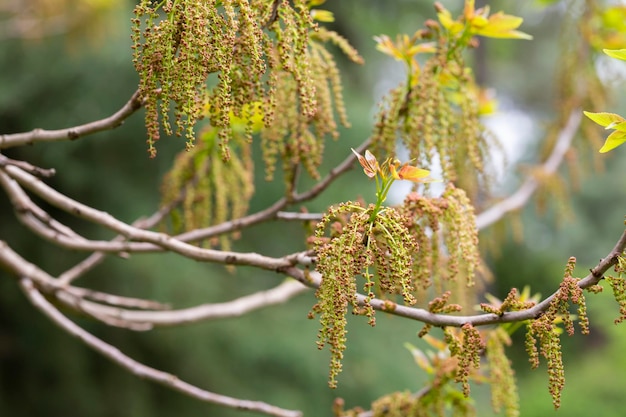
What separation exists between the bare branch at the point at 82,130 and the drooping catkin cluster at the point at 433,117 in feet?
1.54

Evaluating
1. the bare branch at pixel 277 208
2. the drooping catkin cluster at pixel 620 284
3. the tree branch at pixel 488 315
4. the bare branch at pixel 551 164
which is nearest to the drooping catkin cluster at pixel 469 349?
the tree branch at pixel 488 315

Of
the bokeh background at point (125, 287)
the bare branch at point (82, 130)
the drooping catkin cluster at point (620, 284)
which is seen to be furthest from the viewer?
the bokeh background at point (125, 287)

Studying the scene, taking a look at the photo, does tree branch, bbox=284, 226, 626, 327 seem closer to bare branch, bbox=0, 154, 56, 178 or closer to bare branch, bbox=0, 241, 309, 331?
bare branch, bbox=0, 154, 56, 178

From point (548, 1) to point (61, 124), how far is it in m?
2.95

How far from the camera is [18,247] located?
4.76 meters

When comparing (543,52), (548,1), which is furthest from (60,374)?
(543,52)

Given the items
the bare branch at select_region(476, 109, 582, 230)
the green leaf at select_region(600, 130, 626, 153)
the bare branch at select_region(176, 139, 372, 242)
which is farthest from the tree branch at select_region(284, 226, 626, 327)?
the bare branch at select_region(476, 109, 582, 230)

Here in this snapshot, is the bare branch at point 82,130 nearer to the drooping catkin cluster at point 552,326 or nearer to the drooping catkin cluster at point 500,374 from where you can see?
the drooping catkin cluster at point 552,326

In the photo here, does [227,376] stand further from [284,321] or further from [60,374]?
[60,374]

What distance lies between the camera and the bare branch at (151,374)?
133 centimetres

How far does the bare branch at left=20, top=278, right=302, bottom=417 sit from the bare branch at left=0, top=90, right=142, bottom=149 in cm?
54

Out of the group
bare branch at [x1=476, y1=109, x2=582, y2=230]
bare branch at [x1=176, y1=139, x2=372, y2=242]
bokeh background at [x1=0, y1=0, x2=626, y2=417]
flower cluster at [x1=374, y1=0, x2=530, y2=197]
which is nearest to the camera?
flower cluster at [x1=374, y1=0, x2=530, y2=197]

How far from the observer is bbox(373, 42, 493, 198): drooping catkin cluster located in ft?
3.98

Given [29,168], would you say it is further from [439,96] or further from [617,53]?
[617,53]
